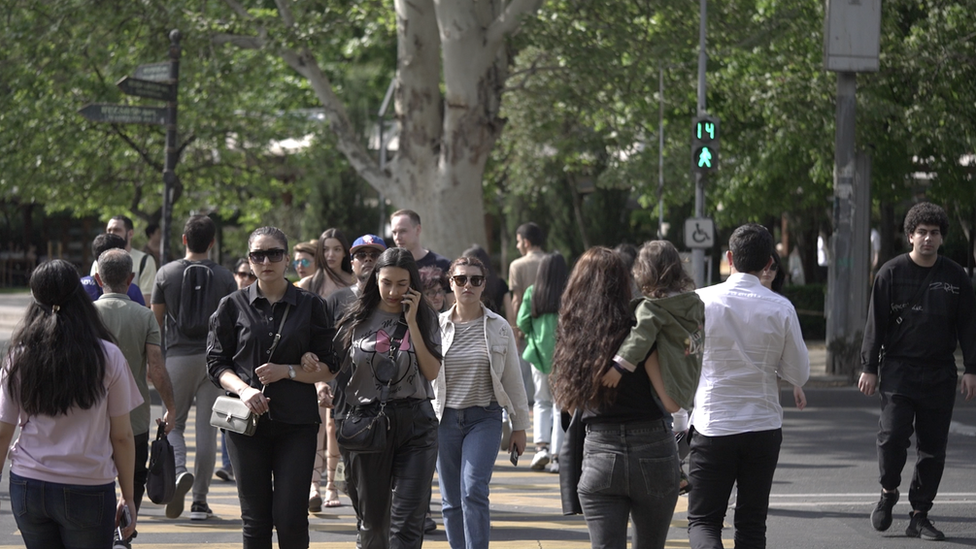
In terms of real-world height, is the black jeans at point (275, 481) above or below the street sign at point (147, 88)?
below

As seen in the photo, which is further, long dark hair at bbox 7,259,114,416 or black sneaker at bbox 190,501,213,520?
black sneaker at bbox 190,501,213,520

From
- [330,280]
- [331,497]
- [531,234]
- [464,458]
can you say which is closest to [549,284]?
[531,234]

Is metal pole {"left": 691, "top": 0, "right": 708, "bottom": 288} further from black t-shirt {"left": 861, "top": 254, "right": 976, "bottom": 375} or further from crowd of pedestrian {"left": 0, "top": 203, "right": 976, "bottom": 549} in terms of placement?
crowd of pedestrian {"left": 0, "top": 203, "right": 976, "bottom": 549}

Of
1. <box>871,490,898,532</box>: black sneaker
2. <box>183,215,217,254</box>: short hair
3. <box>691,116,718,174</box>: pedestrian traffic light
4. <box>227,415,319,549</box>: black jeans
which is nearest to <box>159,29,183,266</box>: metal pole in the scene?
<box>183,215,217,254</box>: short hair

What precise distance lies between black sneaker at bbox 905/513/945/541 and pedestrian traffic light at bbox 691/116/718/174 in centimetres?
934

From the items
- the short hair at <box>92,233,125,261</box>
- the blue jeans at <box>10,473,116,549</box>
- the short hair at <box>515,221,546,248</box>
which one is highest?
the short hair at <box>515,221,546,248</box>

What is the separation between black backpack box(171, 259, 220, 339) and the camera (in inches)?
290

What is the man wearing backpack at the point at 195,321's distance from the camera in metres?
7.36

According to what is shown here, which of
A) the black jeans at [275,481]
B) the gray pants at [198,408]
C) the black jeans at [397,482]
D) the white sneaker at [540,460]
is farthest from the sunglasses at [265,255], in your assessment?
the white sneaker at [540,460]

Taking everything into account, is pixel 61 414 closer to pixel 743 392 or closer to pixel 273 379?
Result: pixel 273 379

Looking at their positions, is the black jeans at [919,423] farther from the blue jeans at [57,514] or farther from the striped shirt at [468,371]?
the blue jeans at [57,514]

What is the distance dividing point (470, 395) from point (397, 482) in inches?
27.3

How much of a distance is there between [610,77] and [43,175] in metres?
10.9

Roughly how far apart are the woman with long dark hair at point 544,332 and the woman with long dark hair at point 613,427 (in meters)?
4.18
